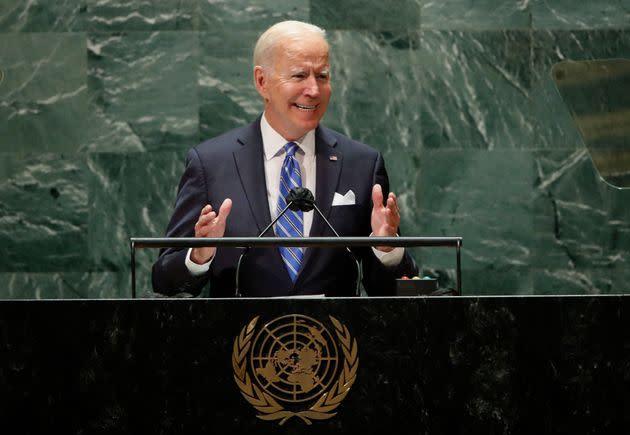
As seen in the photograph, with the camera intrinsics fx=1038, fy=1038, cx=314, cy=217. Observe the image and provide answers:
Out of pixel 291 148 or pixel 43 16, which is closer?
pixel 291 148

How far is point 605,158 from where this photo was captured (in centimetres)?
550

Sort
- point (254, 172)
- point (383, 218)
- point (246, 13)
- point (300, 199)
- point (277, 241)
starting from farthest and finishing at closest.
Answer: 1. point (246, 13)
2. point (254, 172)
3. point (383, 218)
4. point (300, 199)
5. point (277, 241)

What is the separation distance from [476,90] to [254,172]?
204 centimetres

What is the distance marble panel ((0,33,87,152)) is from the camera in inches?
215

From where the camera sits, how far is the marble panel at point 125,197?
5.45 meters

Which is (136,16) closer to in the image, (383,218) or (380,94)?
(380,94)

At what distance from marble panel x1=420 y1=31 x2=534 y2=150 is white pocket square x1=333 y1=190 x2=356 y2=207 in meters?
1.80

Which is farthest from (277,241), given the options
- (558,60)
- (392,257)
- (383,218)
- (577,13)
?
(577,13)

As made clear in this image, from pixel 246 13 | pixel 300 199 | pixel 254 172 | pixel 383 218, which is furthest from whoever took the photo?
pixel 246 13

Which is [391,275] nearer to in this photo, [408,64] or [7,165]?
[408,64]

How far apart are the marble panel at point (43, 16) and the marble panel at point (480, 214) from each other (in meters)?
1.99

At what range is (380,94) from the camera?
215 inches

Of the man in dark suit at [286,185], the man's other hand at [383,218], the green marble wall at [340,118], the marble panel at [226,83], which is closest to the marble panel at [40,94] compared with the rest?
the green marble wall at [340,118]

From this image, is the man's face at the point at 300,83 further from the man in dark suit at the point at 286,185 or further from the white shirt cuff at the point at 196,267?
the white shirt cuff at the point at 196,267
